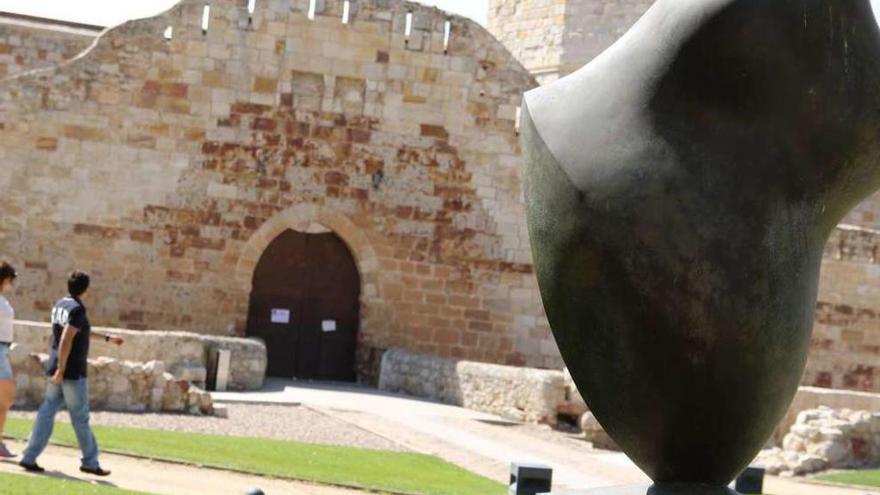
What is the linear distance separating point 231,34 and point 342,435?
27.0 ft

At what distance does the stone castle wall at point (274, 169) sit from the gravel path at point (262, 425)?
542 centimetres

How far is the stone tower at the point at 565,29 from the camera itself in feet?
85.3

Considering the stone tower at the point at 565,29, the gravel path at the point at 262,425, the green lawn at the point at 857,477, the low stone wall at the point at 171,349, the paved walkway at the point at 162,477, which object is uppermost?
the stone tower at the point at 565,29

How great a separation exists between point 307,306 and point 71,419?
11.5m

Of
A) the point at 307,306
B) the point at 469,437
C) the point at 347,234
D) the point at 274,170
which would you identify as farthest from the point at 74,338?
the point at 307,306

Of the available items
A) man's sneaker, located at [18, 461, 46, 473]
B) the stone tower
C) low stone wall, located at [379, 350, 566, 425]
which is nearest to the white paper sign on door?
low stone wall, located at [379, 350, 566, 425]

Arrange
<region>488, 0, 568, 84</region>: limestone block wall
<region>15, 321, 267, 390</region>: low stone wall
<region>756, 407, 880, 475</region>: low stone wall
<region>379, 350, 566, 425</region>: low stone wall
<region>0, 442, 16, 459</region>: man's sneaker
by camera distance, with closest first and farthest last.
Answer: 1. <region>0, 442, 16, 459</region>: man's sneaker
2. <region>756, 407, 880, 475</region>: low stone wall
3. <region>15, 321, 267, 390</region>: low stone wall
4. <region>379, 350, 566, 425</region>: low stone wall
5. <region>488, 0, 568, 84</region>: limestone block wall

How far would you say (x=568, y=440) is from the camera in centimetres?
1479

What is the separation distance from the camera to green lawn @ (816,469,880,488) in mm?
12773

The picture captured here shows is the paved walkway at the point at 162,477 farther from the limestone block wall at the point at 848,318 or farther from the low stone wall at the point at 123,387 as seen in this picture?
the limestone block wall at the point at 848,318

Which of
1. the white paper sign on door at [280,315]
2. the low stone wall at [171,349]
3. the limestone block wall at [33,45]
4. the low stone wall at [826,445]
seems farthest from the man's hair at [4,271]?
the limestone block wall at [33,45]

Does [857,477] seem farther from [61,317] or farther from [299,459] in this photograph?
[61,317]

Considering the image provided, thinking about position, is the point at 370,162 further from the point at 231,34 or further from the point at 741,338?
the point at 741,338

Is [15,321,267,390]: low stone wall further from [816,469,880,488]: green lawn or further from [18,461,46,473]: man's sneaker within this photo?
[816,469,880,488]: green lawn
